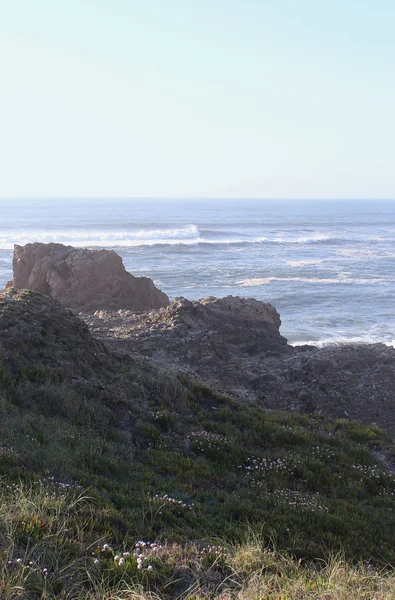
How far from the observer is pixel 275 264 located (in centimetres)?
4919

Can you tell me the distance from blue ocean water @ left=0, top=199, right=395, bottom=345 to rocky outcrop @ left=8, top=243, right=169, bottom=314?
23.6ft

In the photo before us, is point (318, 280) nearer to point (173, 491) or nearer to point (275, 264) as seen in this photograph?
point (275, 264)

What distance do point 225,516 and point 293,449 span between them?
3320mm

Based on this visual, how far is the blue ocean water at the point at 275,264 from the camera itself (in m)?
28.9

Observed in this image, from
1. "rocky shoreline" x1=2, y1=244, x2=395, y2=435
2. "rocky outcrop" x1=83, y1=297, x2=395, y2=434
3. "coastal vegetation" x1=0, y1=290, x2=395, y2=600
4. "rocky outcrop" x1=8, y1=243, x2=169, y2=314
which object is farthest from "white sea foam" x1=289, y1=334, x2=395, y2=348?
"coastal vegetation" x1=0, y1=290, x2=395, y2=600

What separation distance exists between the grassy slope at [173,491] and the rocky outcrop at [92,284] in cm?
1057

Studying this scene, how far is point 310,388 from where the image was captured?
1334 cm

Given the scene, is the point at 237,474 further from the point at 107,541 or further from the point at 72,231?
the point at 72,231

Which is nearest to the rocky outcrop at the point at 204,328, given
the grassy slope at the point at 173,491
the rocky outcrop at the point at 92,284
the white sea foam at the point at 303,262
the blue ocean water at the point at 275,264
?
the rocky outcrop at the point at 92,284

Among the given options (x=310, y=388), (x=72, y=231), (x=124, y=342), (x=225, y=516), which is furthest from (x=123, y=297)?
(x=72, y=231)

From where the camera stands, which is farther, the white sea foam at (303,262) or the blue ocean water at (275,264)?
the white sea foam at (303,262)

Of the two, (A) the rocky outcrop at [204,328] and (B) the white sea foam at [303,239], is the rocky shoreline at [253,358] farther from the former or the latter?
(B) the white sea foam at [303,239]

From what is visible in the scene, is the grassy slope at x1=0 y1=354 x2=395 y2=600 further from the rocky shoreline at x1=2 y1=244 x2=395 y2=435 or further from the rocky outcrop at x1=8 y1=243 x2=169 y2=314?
the rocky outcrop at x1=8 y1=243 x2=169 y2=314

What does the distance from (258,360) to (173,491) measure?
348 inches
